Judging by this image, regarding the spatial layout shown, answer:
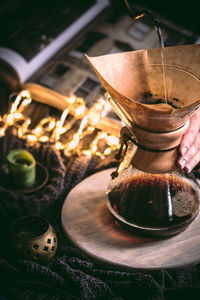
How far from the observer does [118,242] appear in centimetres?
83

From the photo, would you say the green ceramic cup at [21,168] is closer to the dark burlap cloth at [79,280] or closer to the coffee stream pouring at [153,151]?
the dark burlap cloth at [79,280]

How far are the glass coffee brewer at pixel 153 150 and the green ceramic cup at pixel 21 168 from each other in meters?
0.31

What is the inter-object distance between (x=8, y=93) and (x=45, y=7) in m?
0.49

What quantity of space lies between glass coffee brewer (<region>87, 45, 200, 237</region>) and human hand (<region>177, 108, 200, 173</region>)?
2 cm

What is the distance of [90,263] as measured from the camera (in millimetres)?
813

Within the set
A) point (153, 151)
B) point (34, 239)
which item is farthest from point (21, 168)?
point (153, 151)

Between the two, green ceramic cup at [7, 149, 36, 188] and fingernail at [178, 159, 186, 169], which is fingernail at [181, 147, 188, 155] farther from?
green ceramic cup at [7, 149, 36, 188]

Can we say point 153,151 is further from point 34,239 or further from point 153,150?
point 34,239

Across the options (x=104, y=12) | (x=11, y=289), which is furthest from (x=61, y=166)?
(x=104, y=12)

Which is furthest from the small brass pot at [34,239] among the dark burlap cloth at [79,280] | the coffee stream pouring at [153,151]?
the coffee stream pouring at [153,151]

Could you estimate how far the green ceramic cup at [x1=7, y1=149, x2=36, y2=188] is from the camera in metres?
1.02

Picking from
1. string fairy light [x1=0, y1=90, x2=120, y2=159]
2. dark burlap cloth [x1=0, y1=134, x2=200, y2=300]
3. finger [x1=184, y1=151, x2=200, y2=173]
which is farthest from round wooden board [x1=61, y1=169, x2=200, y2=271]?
string fairy light [x1=0, y1=90, x2=120, y2=159]

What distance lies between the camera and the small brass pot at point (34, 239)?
784mm

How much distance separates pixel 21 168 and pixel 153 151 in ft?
1.43
